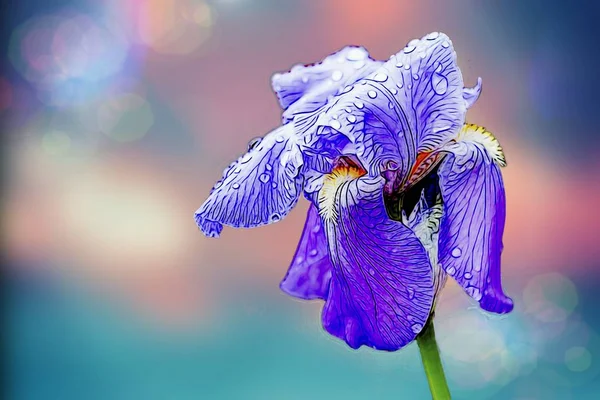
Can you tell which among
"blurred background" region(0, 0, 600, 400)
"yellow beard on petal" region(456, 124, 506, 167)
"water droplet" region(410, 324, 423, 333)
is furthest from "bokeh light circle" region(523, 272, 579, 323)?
"water droplet" region(410, 324, 423, 333)

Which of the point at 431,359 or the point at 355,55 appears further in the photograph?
the point at 355,55

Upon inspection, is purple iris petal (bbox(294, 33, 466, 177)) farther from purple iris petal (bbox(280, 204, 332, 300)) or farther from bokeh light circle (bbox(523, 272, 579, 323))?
bokeh light circle (bbox(523, 272, 579, 323))

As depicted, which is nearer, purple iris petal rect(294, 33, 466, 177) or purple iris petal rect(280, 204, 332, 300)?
purple iris petal rect(294, 33, 466, 177)

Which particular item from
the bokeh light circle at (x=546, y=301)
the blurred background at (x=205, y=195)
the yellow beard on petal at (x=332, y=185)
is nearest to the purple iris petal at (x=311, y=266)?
the yellow beard on petal at (x=332, y=185)

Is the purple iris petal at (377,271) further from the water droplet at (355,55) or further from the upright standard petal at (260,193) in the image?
the water droplet at (355,55)

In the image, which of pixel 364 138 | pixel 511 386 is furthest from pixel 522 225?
pixel 364 138

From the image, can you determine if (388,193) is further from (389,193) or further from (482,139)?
(482,139)

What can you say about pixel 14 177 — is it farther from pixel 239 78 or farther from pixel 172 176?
pixel 239 78

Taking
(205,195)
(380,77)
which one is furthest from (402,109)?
(205,195)
